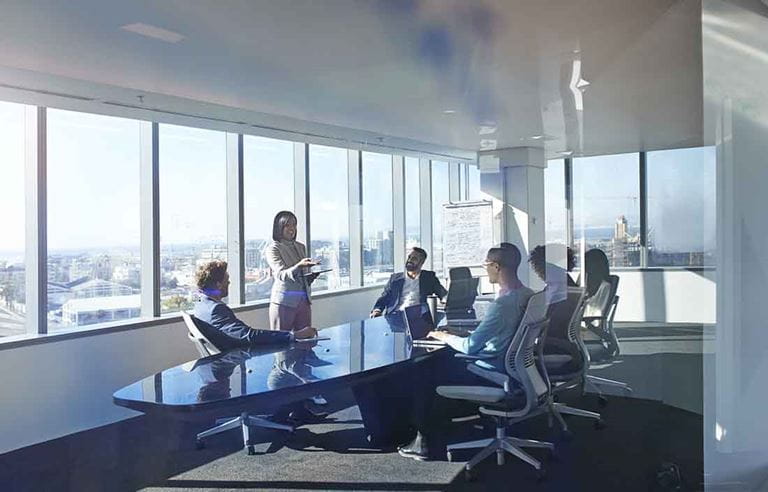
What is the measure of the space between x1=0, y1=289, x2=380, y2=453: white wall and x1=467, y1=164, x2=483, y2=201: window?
535 cm

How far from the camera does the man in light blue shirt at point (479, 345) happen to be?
156 inches

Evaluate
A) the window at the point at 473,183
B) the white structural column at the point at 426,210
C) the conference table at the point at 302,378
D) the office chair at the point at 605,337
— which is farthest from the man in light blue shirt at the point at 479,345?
the white structural column at the point at 426,210

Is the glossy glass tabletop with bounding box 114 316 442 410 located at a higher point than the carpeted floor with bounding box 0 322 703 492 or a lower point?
higher

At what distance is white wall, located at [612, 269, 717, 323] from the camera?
378 cm

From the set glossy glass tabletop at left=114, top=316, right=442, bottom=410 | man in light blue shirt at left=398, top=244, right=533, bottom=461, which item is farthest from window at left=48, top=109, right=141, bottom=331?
man in light blue shirt at left=398, top=244, right=533, bottom=461

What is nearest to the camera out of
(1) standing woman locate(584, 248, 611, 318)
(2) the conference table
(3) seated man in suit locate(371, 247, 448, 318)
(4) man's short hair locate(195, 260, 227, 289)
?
(2) the conference table

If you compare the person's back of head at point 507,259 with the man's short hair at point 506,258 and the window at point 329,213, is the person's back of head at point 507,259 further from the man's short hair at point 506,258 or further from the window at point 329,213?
the window at point 329,213

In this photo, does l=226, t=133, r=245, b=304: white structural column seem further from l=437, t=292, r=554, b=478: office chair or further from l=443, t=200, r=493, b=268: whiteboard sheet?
l=443, t=200, r=493, b=268: whiteboard sheet

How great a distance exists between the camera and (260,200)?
753 centimetres

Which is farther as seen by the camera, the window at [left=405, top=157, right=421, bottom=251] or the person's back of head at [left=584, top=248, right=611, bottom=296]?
the window at [left=405, top=157, right=421, bottom=251]

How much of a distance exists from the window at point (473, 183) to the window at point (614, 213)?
10.1 feet

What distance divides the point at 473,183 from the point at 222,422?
6.13m

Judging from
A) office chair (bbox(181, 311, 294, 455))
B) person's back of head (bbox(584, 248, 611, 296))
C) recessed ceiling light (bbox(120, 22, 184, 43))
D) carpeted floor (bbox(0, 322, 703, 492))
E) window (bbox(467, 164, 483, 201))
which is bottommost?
carpeted floor (bbox(0, 322, 703, 492))

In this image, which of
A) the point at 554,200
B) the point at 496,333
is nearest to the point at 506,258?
the point at 496,333
